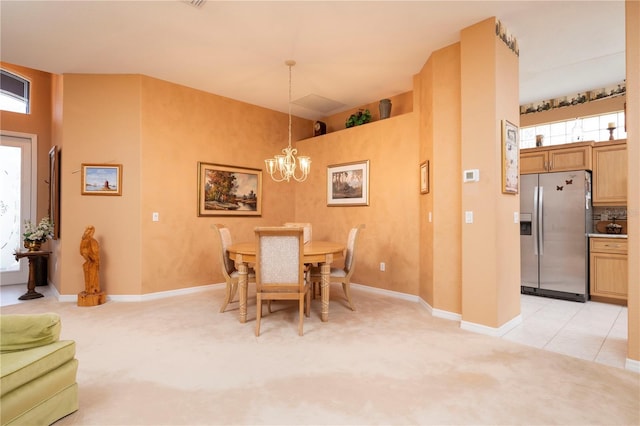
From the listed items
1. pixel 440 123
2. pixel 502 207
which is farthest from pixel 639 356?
pixel 440 123

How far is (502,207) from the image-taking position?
2996 millimetres

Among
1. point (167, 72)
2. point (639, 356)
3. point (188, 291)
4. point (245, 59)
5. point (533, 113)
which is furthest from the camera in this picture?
point (533, 113)

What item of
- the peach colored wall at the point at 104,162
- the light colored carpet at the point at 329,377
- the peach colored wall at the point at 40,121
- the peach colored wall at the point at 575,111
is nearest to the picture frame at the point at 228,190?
the peach colored wall at the point at 104,162

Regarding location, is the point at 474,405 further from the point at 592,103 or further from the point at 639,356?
the point at 592,103

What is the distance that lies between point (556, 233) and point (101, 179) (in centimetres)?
594

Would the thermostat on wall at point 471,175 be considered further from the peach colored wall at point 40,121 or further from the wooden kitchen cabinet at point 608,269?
the peach colored wall at point 40,121

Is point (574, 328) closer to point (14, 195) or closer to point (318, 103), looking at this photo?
point (318, 103)

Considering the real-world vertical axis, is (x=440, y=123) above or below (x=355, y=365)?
above

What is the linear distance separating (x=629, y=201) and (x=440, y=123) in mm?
1712

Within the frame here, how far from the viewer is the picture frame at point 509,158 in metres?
2.97

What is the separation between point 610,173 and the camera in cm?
418

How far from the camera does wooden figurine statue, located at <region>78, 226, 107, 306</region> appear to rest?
3.75 meters

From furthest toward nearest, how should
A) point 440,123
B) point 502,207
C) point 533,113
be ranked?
point 533,113 < point 440,123 < point 502,207

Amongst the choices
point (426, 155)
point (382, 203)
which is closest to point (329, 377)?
point (426, 155)
